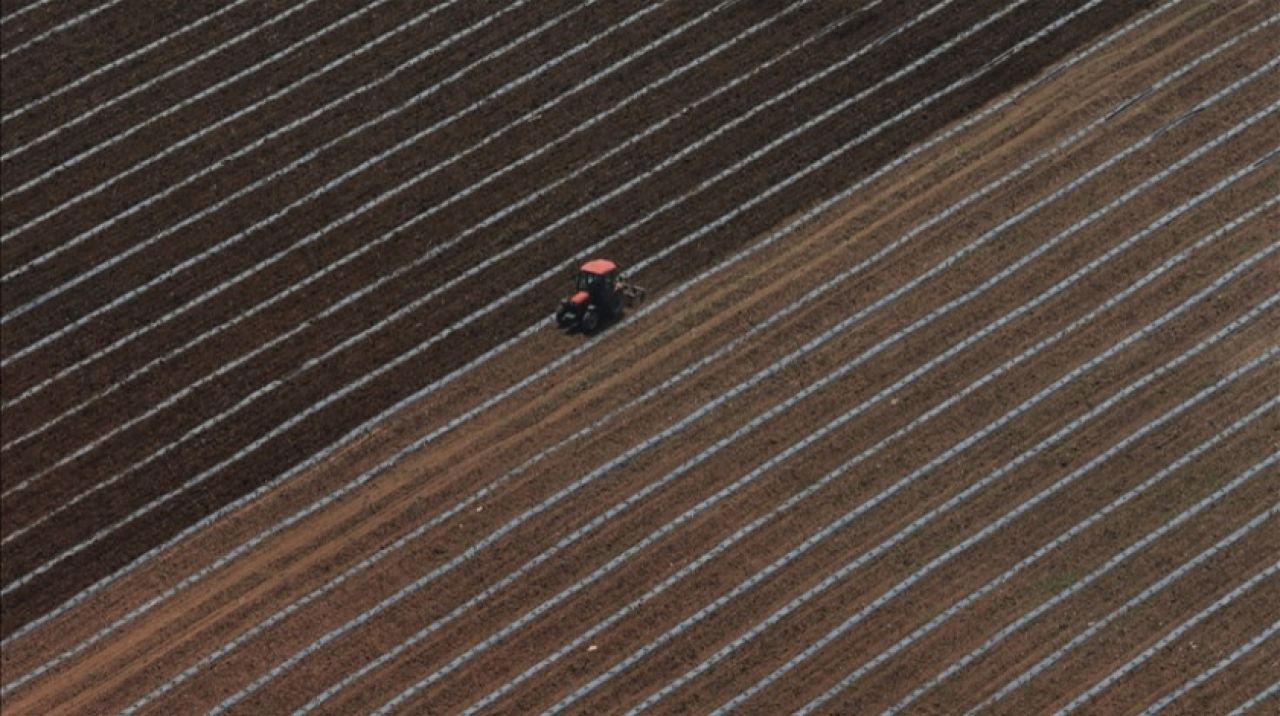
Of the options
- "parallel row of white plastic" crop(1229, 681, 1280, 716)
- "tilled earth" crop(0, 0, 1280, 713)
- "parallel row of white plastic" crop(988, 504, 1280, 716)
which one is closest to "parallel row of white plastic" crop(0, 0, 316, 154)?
"tilled earth" crop(0, 0, 1280, 713)

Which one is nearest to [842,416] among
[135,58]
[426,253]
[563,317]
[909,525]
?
Result: [909,525]

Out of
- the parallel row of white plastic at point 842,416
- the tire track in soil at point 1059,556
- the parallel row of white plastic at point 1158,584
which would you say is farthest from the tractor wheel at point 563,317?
the parallel row of white plastic at point 1158,584

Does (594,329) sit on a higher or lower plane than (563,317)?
lower

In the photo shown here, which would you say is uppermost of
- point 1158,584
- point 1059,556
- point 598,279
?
point 598,279

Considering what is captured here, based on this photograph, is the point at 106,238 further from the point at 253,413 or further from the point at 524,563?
the point at 524,563

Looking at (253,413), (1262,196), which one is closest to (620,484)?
(253,413)

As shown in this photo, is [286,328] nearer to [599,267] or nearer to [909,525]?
[599,267]
